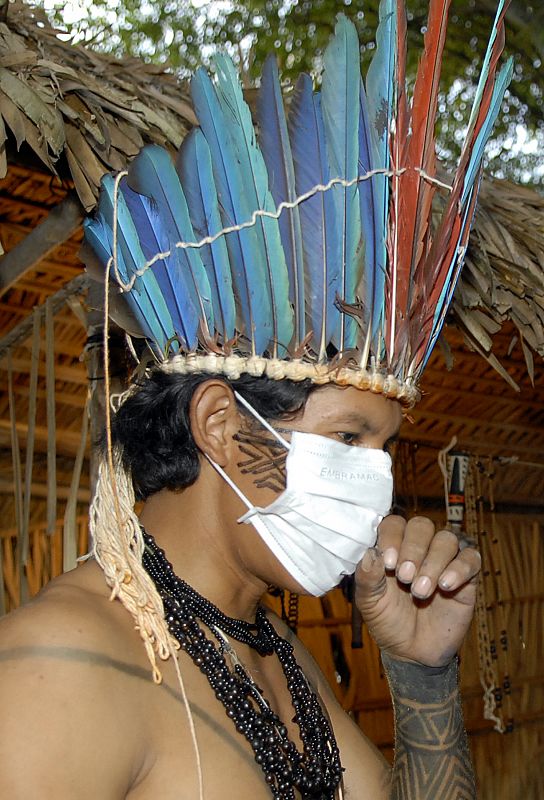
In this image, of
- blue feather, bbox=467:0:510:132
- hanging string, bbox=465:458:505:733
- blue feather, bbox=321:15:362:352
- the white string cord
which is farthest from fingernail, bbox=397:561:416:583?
hanging string, bbox=465:458:505:733

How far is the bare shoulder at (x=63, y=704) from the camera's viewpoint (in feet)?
4.93

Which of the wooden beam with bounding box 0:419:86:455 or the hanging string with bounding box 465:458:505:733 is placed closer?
the wooden beam with bounding box 0:419:86:455

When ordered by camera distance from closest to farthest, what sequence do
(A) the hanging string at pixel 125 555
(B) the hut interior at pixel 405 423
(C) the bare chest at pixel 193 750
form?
(C) the bare chest at pixel 193 750 → (A) the hanging string at pixel 125 555 → (B) the hut interior at pixel 405 423

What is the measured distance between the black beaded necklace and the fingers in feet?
1.09

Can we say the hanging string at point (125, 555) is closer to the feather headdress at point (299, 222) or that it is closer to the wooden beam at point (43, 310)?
the feather headdress at point (299, 222)

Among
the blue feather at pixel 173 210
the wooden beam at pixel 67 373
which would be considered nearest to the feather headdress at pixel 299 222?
the blue feather at pixel 173 210

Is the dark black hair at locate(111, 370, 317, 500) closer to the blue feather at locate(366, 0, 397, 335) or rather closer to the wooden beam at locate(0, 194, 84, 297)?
the blue feather at locate(366, 0, 397, 335)

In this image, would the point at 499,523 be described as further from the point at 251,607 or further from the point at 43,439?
the point at 251,607

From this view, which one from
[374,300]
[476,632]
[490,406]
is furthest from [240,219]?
[476,632]

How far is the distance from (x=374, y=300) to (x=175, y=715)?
860 millimetres

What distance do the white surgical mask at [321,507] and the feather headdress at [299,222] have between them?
5.4 inches

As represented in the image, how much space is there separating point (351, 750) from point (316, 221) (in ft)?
3.81

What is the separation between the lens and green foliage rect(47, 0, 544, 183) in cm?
1066

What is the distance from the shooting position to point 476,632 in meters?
6.79
